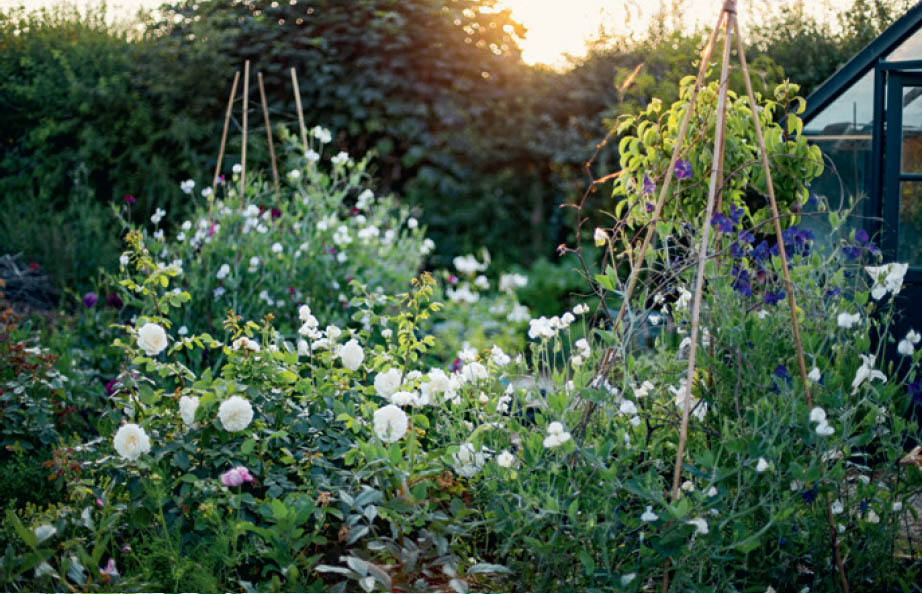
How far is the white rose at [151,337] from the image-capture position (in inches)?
101

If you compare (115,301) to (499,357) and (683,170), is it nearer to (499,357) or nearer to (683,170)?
(499,357)

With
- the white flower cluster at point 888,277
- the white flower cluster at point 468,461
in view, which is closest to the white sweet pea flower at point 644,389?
the white flower cluster at point 468,461

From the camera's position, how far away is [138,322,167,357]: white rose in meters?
2.56

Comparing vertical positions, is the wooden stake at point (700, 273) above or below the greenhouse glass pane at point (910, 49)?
below

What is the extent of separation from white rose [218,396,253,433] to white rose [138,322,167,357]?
336 millimetres

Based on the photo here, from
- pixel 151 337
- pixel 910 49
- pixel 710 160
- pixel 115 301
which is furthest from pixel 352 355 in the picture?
pixel 910 49

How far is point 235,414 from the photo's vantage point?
2.40 m

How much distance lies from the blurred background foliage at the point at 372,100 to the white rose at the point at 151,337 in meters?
5.04

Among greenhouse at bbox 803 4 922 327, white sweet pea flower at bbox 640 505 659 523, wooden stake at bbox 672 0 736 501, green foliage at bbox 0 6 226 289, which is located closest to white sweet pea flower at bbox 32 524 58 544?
white sweet pea flower at bbox 640 505 659 523

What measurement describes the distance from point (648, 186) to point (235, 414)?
59.6 inches

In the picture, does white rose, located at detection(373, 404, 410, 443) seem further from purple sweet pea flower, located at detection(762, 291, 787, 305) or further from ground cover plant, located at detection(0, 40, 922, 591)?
purple sweet pea flower, located at detection(762, 291, 787, 305)

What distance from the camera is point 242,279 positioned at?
4840 mm

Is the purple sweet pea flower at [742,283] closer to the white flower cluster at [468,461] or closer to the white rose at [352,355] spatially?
the white flower cluster at [468,461]

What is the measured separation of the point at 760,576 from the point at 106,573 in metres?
1.87
